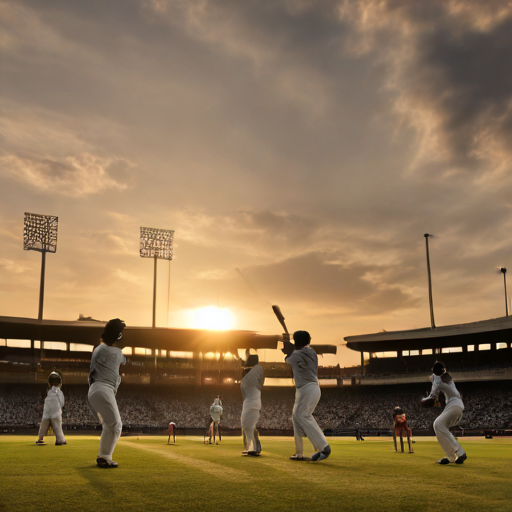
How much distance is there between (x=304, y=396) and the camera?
10453 millimetres

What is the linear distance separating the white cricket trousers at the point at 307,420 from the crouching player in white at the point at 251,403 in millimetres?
1740

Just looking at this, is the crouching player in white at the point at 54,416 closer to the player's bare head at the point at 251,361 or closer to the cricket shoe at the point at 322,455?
the player's bare head at the point at 251,361

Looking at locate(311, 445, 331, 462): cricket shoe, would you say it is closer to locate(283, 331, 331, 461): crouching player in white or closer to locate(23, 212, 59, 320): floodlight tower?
locate(283, 331, 331, 461): crouching player in white

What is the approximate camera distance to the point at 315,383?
424 inches

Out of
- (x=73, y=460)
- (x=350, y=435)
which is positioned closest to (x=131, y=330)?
(x=350, y=435)

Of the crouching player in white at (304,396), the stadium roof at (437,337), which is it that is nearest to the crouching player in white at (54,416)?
the crouching player in white at (304,396)

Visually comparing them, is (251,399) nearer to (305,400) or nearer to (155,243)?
(305,400)

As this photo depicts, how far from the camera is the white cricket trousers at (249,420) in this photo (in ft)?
39.3

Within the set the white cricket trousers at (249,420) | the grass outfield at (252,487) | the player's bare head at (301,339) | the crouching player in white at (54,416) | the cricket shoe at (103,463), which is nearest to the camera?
the grass outfield at (252,487)

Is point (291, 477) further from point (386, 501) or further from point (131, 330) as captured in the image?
point (131, 330)

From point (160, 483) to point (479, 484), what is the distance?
14.0ft

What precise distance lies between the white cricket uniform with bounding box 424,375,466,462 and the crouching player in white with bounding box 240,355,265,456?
12.6 ft

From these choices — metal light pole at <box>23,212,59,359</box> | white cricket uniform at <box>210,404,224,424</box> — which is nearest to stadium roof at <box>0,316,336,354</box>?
metal light pole at <box>23,212,59,359</box>

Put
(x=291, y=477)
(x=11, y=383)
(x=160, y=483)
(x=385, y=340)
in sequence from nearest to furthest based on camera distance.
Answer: (x=160, y=483) → (x=291, y=477) → (x=11, y=383) → (x=385, y=340)
